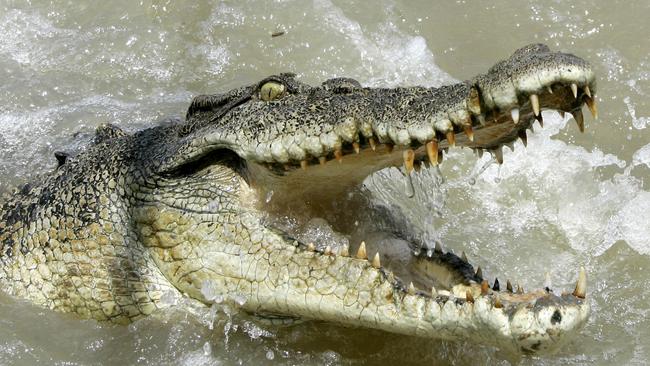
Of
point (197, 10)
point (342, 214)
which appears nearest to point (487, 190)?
point (342, 214)

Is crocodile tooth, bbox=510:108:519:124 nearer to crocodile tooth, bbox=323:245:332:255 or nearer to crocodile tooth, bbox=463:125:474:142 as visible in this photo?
crocodile tooth, bbox=463:125:474:142

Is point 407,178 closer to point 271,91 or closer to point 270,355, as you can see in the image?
point 271,91

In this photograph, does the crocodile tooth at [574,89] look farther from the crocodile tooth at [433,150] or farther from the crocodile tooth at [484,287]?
the crocodile tooth at [484,287]

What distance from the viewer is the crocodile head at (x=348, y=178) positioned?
3.29 meters

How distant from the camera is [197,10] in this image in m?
8.42

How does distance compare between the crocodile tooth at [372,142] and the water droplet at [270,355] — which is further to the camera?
the water droplet at [270,355]

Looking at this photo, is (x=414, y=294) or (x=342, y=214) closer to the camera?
(x=414, y=294)

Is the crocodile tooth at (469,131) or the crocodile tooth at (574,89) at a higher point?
the crocodile tooth at (574,89)

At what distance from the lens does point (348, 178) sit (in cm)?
420

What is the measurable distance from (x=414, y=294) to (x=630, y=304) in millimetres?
1929

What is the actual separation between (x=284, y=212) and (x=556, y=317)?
1444 millimetres

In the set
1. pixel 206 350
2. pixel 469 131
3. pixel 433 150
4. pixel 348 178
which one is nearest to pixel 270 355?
pixel 206 350

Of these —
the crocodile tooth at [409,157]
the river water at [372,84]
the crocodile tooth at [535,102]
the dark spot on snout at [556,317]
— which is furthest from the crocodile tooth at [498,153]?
the river water at [372,84]

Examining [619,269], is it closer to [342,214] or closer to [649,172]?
[649,172]
